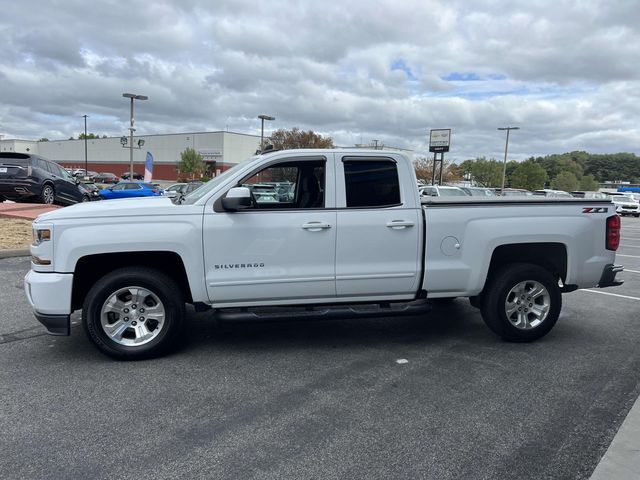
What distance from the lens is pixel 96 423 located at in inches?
133

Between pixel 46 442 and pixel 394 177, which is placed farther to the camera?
pixel 394 177

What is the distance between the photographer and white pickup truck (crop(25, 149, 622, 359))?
432 centimetres

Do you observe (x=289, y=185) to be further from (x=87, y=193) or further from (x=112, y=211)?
(x=87, y=193)

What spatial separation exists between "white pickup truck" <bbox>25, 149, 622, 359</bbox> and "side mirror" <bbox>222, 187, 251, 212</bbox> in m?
0.01

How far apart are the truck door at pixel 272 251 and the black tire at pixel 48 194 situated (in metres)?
14.4

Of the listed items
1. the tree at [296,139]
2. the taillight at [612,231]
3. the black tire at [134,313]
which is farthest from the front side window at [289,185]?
the tree at [296,139]

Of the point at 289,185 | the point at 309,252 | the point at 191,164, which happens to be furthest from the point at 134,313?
the point at 191,164

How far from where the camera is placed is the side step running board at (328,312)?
4.52m

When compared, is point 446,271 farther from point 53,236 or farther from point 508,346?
point 53,236

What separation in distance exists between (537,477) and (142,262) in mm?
3574

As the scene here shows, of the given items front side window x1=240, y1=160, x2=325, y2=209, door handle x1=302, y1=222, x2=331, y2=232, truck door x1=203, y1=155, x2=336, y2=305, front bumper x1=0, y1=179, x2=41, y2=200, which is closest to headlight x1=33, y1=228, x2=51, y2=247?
truck door x1=203, y1=155, x2=336, y2=305

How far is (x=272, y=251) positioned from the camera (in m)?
4.52

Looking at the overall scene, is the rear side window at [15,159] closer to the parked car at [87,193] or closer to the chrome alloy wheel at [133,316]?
the parked car at [87,193]

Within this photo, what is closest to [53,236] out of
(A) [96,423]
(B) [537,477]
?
(A) [96,423]
